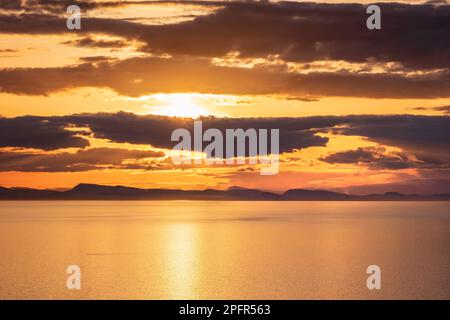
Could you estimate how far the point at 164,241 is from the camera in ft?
387

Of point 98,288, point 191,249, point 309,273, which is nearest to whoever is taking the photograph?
point 98,288
